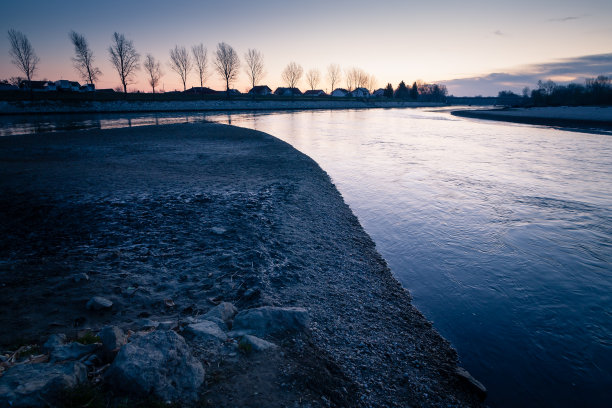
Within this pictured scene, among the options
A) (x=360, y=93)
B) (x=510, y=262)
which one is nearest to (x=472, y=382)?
(x=510, y=262)

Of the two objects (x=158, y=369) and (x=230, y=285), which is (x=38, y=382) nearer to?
(x=158, y=369)

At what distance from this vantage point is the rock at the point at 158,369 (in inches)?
120

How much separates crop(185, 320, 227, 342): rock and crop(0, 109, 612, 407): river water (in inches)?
162

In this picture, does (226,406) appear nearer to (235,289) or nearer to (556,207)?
(235,289)

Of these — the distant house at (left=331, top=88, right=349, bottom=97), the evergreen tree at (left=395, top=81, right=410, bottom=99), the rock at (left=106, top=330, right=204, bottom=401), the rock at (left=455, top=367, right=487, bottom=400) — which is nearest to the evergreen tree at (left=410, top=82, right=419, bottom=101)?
the evergreen tree at (left=395, top=81, right=410, bottom=99)

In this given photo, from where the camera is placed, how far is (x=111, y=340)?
353 cm

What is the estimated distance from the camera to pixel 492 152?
25.8m

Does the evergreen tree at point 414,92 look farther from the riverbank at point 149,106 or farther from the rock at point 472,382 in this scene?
the rock at point 472,382

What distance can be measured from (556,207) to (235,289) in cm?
1347

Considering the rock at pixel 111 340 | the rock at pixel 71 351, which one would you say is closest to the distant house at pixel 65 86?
the rock at pixel 71 351

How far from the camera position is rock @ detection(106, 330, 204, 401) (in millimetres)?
3047

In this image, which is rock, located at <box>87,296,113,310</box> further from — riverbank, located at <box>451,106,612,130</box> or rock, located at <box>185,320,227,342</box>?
riverbank, located at <box>451,106,612,130</box>

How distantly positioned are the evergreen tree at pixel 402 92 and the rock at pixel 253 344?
640ft

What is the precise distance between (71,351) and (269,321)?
2.45 meters
